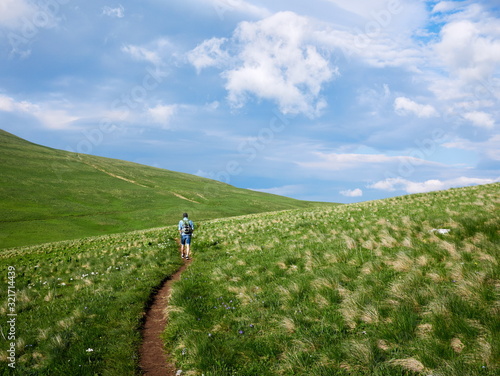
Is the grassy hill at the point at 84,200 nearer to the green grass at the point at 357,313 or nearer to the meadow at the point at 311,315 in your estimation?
the meadow at the point at 311,315

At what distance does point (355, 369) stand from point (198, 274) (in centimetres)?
940

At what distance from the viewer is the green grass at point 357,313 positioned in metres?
4.97

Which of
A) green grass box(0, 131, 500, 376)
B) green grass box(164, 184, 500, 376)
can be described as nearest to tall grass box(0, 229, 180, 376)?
green grass box(0, 131, 500, 376)

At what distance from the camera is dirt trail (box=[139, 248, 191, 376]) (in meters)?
6.56

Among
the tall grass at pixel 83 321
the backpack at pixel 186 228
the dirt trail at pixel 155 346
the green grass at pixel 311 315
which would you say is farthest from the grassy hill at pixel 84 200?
the dirt trail at pixel 155 346

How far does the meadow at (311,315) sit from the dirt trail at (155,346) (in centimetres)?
23

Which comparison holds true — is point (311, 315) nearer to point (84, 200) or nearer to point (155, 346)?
point (155, 346)

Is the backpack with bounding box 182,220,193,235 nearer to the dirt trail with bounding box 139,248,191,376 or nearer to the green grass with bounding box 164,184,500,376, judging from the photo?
the green grass with bounding box 164,184,500,376

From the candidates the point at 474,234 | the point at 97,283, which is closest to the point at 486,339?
the point at 474,234

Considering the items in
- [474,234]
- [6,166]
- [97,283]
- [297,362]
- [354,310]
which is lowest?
[97,283]

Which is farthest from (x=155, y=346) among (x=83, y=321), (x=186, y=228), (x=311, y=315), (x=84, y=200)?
(x=84, y=200)

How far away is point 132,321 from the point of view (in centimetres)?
880

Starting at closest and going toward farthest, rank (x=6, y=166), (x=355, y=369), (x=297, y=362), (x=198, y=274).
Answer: (x=355, y=369), (x=297, y=362), (x=198, y=274), (x=6, y=166)

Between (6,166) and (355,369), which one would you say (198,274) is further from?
(6,166)
